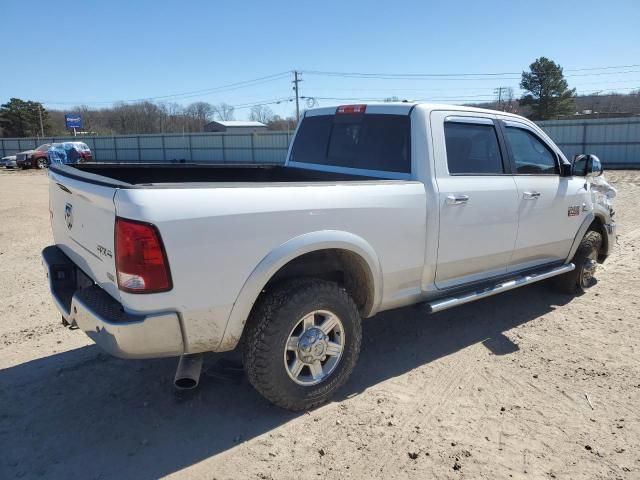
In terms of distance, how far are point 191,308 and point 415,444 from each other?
5.09 ft

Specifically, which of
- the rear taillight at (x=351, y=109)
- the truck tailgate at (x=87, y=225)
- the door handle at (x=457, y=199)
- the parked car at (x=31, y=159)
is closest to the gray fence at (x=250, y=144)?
the parked car at (x=31, y=159)

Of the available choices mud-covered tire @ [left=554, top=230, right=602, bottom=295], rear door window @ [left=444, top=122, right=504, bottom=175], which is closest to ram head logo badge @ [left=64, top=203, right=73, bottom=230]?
rear door window @ [left=444, top=122, right=504, bottom=175]

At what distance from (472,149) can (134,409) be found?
3.29m

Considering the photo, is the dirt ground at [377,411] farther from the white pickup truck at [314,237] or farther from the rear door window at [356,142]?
the rear door window at [356,142]

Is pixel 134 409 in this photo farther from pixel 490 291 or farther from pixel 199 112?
pixel 199 112

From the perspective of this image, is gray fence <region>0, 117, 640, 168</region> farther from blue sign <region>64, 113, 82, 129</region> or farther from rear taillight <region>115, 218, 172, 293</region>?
rear taillight <region>115, 218, 172, 293</region>

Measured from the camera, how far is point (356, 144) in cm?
439

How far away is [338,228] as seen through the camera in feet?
10.5

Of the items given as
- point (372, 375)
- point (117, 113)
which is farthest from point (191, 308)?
point (117, 113)

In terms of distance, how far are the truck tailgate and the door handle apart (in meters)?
2.38

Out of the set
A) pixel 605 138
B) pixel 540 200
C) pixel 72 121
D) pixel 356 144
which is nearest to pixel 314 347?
pixel 356 144

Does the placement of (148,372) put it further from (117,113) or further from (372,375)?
(117,113)

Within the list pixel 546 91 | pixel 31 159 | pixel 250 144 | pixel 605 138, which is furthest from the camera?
pixel 546 91

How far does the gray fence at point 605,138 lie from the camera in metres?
27.3
